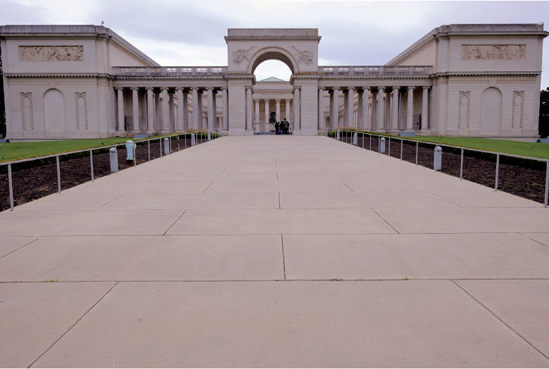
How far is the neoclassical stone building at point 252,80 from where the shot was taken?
55781 millimetres

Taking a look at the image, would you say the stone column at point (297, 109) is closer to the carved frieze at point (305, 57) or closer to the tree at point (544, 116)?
the carved frieze at point (305, 57)

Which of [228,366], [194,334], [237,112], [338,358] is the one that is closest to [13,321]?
[194,334]

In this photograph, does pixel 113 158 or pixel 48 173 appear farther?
pixel 48 173

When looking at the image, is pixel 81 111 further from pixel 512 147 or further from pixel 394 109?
pixel 512 147

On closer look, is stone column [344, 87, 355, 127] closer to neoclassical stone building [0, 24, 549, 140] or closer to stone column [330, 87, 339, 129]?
neoclassical stone building [0, 24, 549, 140]

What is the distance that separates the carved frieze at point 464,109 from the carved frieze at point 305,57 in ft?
68.3

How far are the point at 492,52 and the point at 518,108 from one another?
8.57 meters

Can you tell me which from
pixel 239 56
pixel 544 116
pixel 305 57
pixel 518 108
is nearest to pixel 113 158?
pixel 239 56

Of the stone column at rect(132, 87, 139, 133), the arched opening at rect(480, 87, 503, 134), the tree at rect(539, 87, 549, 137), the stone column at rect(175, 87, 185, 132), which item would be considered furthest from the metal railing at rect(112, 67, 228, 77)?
the tree at rect(539, 87, 549, 137)

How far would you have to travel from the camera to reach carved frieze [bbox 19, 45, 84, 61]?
183 ft

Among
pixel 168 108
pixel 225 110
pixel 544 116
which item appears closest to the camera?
pixel 225 110

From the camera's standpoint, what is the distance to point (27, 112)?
188 feet

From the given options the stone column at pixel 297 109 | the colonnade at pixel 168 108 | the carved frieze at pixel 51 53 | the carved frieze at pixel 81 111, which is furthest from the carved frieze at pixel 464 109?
the carved frieze at pixel 51 53

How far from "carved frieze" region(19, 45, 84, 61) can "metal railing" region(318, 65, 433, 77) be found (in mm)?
32951
